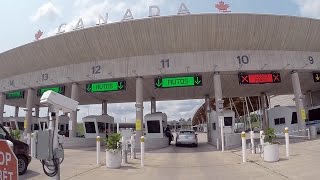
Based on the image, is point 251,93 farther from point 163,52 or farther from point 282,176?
point 282,176

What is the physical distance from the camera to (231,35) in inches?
998

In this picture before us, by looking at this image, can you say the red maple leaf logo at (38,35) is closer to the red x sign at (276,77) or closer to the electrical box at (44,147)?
the red x sign at (276,77)

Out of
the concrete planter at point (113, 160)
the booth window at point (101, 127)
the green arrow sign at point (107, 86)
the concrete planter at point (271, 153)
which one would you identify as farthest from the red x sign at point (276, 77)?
the concrete planter at point (113, 160)

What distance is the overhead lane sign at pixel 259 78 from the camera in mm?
26125

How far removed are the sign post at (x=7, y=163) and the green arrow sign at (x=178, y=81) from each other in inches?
907

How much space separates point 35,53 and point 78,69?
15.9 ft

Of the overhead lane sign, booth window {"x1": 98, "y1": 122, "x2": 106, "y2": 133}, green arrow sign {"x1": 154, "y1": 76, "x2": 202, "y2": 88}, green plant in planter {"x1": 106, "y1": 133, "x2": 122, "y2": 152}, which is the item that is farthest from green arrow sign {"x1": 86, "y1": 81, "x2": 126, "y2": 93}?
green plant in planter {"x1": 106, "y1": 133, "x2": 122, "y2": 152}

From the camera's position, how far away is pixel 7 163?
3.33 meters

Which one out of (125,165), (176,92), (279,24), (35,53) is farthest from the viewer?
(176,92)

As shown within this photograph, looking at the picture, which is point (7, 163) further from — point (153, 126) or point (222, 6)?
point (153, 126)

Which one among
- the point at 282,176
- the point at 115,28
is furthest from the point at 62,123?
→ the point at 282,176

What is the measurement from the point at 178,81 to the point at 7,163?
76.6 feet

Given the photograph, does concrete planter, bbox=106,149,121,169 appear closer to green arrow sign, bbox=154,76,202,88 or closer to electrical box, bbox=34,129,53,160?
electrical box, bbox=34,129,53,160

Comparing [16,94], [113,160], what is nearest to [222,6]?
[113,160]
